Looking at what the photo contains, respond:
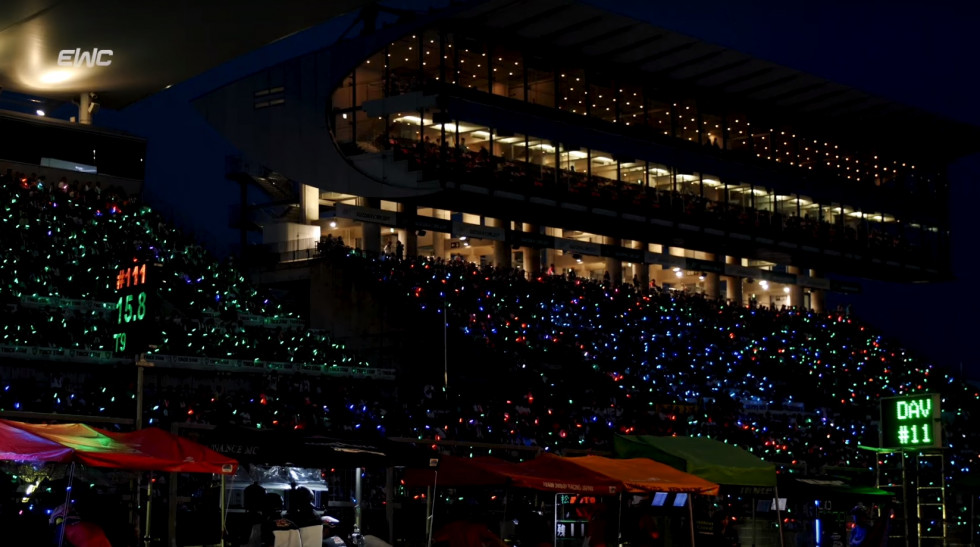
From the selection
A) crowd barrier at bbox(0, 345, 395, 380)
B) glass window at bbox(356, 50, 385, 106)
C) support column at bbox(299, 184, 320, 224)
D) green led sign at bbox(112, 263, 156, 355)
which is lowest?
crowd barrier at bbox(0, 345, 395, 380)

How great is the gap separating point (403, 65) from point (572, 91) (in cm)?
745

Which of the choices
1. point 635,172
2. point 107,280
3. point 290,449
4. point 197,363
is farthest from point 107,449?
point 635,172

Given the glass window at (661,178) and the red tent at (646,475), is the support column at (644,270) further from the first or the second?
the red tent at (646,475)

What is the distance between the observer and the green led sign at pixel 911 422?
23.5m

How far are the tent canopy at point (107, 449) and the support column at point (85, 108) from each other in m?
27.7

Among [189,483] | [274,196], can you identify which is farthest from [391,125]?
[189,483]

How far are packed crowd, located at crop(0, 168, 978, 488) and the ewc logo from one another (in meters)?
3.44

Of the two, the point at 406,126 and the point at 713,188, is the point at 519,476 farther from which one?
the point at 713,188

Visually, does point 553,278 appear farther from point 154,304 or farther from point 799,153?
point 154,304

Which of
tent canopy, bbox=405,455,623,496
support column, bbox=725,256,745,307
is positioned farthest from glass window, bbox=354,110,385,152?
tent canopy, bbox=405,455,623,496

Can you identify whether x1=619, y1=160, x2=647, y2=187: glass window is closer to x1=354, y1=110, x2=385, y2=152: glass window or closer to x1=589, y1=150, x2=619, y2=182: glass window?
x1=589, y1=150, x2=619, y2=182: glass window

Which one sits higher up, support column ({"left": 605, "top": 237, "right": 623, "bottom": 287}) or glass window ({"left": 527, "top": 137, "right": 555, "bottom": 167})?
glass window ({"left": 527, "top": 137, "right": 555, "bottom": 167})

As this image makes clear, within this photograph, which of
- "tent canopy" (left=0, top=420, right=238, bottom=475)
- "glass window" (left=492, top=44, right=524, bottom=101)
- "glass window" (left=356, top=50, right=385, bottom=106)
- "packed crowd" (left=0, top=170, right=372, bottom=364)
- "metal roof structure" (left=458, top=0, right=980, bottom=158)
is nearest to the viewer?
"tent canopy" (left=0, top=420, right=238, bottom=475)

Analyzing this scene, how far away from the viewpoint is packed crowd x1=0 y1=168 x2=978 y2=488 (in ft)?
96.9
